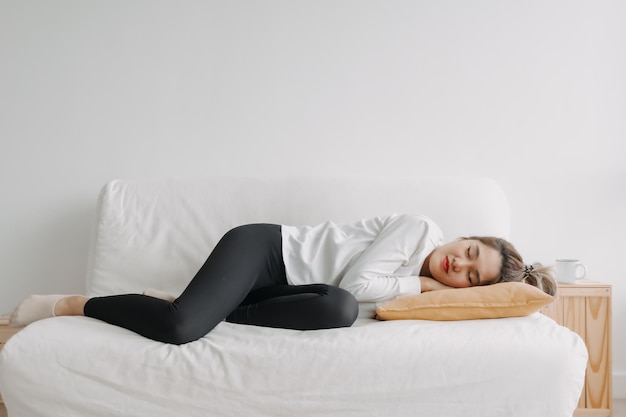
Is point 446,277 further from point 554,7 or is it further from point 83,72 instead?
point 83,72

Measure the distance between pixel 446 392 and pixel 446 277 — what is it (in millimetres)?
563

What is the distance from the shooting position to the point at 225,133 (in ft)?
9.43

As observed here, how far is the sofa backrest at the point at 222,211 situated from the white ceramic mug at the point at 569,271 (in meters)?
0.26

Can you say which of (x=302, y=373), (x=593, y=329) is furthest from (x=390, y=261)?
(x=593, y=329)

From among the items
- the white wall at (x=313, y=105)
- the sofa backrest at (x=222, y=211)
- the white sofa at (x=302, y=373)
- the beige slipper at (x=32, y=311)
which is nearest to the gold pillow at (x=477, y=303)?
the white sofa at (x=302, y=373)

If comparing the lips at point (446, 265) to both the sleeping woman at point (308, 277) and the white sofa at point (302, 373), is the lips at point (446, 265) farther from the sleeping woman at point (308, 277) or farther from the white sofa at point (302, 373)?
the white sofa at point (302, 373)

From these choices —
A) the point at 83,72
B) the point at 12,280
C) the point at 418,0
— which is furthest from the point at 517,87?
the point at 12,280

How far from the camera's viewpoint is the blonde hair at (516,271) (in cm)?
213

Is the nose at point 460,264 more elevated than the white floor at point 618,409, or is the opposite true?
A: the nose at point 460,264

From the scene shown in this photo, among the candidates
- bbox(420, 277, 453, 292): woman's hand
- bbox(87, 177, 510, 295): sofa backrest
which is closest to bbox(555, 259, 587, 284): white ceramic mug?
bbox(87, 177, 510, 295): sofa backrest

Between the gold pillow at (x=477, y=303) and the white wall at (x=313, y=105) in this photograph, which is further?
the white wall at (x=313, y=105)

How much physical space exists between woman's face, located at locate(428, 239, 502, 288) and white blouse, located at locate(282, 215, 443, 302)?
0.22 ft

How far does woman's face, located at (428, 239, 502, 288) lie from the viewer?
2109 millimetres

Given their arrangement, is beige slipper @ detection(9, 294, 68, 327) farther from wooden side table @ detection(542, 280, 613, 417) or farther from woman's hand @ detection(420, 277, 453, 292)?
wooden side table @ detection(542, 280, 613, 417)
